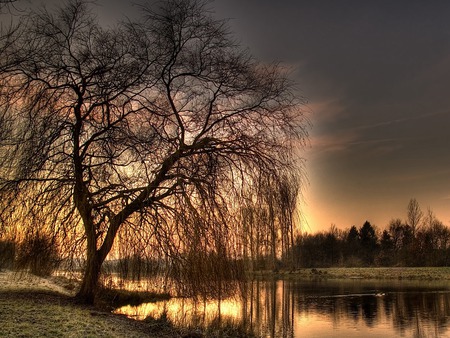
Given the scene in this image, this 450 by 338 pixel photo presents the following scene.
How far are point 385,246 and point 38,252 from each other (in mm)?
78345

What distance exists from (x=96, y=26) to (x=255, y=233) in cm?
689

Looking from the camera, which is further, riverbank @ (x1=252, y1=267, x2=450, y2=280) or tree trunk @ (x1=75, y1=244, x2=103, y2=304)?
riverbank @ (x1=252, y1=267, x2=450, y2=280)

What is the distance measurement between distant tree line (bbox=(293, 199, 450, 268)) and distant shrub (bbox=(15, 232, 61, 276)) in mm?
48290

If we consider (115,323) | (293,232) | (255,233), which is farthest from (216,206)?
(115,323)

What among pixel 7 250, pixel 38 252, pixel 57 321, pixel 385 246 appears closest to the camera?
pixel 57 321

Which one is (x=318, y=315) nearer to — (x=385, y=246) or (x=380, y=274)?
(x=380, y=274)

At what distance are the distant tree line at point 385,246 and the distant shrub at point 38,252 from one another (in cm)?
4829

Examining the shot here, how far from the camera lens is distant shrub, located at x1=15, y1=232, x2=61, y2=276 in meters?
11.3

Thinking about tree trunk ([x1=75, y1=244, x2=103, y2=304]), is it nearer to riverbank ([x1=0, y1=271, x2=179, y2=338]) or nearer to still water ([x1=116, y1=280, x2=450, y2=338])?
riverbank ([x1=0, y1=271, x2=179, y2=338])

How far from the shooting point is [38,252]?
11.3 m

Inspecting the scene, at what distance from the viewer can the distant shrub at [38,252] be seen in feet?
37.1

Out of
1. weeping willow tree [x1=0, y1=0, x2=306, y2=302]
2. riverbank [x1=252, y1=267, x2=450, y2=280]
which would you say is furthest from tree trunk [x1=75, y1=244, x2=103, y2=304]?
riverbank [x1=252, y1=267, x2=450, y2=280]

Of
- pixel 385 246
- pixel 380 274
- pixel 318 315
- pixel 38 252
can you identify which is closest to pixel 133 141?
pixel 38 252

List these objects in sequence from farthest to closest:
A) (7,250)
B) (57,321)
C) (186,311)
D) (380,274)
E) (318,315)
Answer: (380,274)
(318,315)
(186,311)
(7,250)
(57,321)
